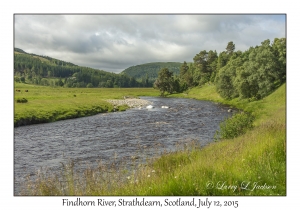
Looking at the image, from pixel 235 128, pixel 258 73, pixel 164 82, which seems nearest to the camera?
pixel 235 128

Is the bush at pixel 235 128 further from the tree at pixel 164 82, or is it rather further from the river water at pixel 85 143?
the tree at pixel 164 82

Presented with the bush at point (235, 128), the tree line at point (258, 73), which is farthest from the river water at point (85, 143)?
the tree line at point (258, 73)

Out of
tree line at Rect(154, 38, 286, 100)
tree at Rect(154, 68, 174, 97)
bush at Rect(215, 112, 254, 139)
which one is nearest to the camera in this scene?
bush at Rect(215, 112, 254, 139)

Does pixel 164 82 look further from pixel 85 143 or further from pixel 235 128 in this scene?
pixel 235 128

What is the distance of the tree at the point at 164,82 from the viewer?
144125 mm

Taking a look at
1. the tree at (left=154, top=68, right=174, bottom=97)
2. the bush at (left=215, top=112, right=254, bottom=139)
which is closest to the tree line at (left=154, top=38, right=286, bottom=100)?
the bush at (left=215, top=112, right=254, bottom=139)

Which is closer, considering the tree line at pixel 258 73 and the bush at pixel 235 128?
the bush at pixel 235 128

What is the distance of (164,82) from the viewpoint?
145000mm

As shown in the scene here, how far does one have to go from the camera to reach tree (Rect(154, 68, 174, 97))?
14412cm

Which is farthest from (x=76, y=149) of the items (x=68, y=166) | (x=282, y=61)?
(x=282, y=61)

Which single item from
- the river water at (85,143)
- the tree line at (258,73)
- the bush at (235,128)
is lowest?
the river water at (85,143)

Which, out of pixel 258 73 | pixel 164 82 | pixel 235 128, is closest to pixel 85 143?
pixel 235 128

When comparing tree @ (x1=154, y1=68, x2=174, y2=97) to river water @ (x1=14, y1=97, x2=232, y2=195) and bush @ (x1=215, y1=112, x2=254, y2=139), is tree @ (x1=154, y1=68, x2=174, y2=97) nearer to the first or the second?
river water @ (x1=14, y1=97, x2=232, y2=195)

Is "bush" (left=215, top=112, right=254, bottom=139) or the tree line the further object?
the tree line
